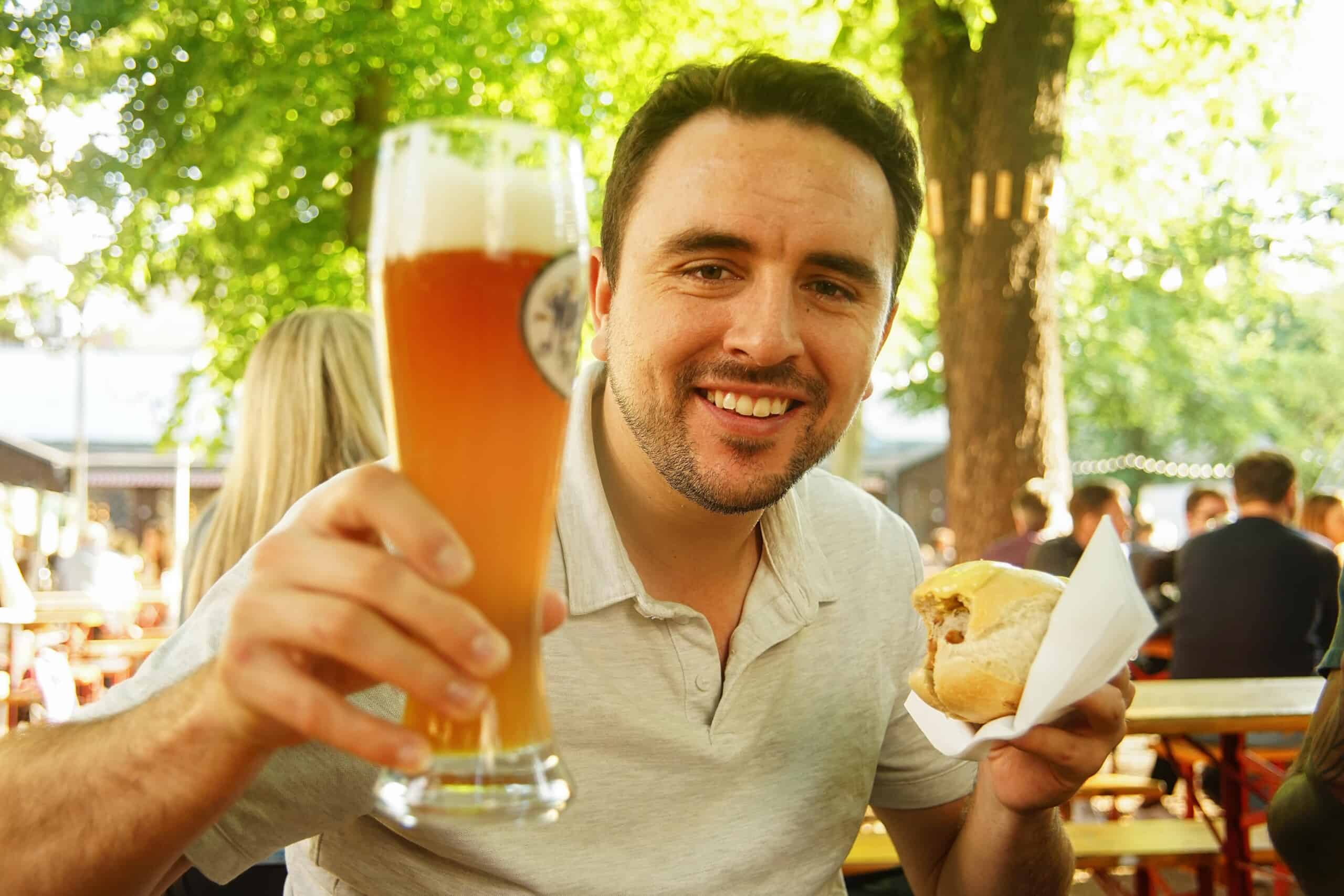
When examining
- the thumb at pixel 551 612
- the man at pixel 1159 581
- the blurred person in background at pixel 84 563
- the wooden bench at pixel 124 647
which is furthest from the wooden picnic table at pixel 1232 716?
the blurred person in background at pixel 84 563

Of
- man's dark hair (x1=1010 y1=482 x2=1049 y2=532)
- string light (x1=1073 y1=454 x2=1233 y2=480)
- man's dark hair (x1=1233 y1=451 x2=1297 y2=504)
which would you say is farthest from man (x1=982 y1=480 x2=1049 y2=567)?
string light (x1=1073 y1=454 x2=1233 y2=480)

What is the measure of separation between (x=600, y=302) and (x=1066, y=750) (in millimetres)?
1069

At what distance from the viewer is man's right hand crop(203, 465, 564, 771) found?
82 cm

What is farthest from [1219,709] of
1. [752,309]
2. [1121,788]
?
[752,309]

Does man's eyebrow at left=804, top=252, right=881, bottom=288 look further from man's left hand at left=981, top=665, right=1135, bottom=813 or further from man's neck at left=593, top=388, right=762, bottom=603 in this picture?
man's left hand at left=981, top=665, right=1135, bottom=813

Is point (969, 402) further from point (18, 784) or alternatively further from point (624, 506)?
point (18, 784)

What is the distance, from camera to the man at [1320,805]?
175 centimetres

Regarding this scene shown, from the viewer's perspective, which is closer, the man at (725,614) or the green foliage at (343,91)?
the man at (725,614)

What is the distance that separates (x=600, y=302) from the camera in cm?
211

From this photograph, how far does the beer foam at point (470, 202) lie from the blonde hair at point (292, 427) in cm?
257

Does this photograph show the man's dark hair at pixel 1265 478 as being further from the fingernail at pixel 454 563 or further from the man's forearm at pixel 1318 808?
the fingernail at pixel 454 563

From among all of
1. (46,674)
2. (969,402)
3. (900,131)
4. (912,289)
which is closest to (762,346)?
(900,131)

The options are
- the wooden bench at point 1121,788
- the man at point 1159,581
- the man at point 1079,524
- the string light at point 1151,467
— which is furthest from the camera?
the string light at point 1151,467

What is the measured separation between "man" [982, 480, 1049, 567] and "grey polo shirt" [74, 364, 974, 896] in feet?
14.5
